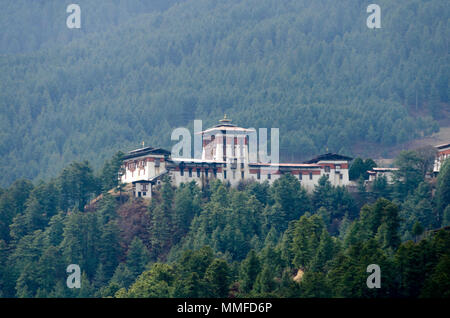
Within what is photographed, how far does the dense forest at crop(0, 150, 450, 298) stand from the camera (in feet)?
305

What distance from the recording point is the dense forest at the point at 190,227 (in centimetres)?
9294

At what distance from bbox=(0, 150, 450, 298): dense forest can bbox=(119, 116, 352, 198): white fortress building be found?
1.77 meters

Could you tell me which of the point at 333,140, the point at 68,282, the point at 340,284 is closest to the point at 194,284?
the point at 340,284

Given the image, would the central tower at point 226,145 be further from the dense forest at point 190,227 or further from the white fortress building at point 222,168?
the dense forest at point 190,227

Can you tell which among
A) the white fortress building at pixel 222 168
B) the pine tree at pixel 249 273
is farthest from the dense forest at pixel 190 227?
the white fortress building at pixel 222 168

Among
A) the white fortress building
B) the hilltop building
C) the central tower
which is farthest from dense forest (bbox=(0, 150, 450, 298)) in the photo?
the central tower

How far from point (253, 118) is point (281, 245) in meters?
102

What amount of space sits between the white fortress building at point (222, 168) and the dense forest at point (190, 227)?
5.80ft

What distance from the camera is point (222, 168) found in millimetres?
125750

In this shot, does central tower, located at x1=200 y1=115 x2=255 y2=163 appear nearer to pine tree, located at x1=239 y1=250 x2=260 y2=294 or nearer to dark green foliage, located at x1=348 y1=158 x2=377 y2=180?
dark green foliage, located at x1=348 y1=158 x2=377 y2=180

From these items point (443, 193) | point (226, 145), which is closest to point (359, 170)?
point (443, 193)

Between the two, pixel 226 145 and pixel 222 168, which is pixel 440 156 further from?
pixel 222 168

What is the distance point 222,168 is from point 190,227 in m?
11.9

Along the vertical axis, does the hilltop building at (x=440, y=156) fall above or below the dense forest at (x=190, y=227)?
above
